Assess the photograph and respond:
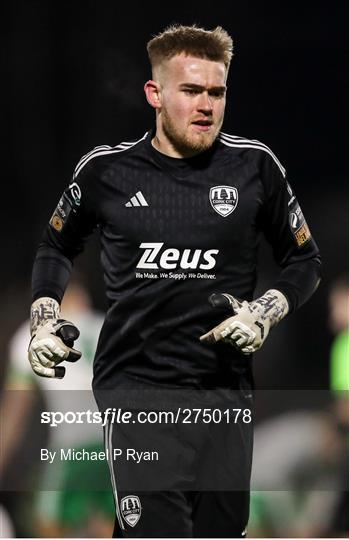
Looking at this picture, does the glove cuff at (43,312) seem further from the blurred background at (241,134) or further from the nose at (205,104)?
the blurred background at (241,134)

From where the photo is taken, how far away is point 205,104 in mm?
2891

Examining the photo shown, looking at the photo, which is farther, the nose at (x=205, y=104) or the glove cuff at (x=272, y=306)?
the nose at (x=205, y=104)

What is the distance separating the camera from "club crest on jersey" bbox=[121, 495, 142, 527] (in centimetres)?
275

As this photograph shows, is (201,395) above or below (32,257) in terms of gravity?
above

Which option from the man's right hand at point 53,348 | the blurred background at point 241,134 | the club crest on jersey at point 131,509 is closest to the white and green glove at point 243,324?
the man's right hand at point 53,348

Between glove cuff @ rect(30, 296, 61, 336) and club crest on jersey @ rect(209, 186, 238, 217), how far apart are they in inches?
21.3

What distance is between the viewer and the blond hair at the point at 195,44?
2945 mm

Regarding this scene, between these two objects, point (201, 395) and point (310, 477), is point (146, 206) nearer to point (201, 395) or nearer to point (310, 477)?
point (201, 395)

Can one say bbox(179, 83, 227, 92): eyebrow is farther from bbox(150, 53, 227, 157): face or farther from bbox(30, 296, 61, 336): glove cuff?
bbox(30, 296, 61, 336): glove cuff

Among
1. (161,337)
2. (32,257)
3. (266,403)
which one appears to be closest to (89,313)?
(32,257)

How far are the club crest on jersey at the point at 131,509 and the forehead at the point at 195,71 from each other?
46.0 inches

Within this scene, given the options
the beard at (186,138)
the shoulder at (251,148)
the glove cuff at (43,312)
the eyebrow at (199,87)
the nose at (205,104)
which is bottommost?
the glove cuff at (43,312)

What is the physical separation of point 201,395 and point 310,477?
1.20 meters

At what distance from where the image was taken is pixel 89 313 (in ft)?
12.4
